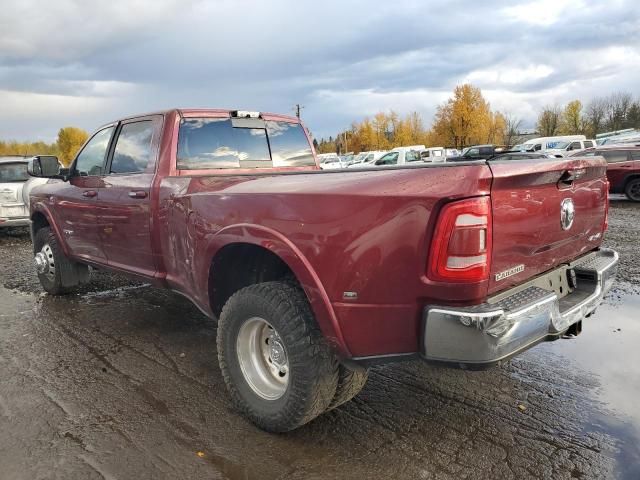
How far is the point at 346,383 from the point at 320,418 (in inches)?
18.1

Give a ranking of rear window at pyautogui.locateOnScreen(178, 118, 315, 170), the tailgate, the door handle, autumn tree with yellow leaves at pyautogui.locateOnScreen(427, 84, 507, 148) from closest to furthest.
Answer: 1. the tailgate
2. the door handle
3. rear window at pyautogui.locateOnScreen(178, 118, 315, 170)
4. autumn tree with yellow leaves at pyautogui.locateOnScreen(427, 84, 507, 148)

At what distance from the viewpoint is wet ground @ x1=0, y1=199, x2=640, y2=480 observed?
2.69 meters

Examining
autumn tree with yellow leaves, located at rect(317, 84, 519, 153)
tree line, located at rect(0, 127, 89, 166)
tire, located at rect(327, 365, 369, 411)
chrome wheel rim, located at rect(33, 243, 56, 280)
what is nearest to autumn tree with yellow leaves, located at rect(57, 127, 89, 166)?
tree line, located at rect(0, 127, 89, 166)

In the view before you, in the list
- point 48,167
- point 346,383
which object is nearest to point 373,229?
point 346,383

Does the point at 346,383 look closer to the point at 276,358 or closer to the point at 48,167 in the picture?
the point at 276,358

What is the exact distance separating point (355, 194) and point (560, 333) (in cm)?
126

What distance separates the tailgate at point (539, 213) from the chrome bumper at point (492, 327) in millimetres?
110

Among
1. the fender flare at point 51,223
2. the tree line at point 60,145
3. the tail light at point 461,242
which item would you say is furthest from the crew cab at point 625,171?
the tree line at point 60,145

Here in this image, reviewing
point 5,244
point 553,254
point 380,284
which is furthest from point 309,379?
point 5,244

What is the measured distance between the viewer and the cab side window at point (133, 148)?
427 cm

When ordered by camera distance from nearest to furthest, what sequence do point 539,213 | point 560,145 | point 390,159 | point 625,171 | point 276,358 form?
point 539,213 → point 276,358 → point 625,171 → point 390,159 → point 560,145

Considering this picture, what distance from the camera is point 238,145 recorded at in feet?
15.0

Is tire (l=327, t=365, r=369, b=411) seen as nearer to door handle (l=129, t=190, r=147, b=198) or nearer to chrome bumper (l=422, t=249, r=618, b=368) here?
chrome bumper (l=422, t=249, r=618, b=368)

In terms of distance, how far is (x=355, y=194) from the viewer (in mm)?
2441
